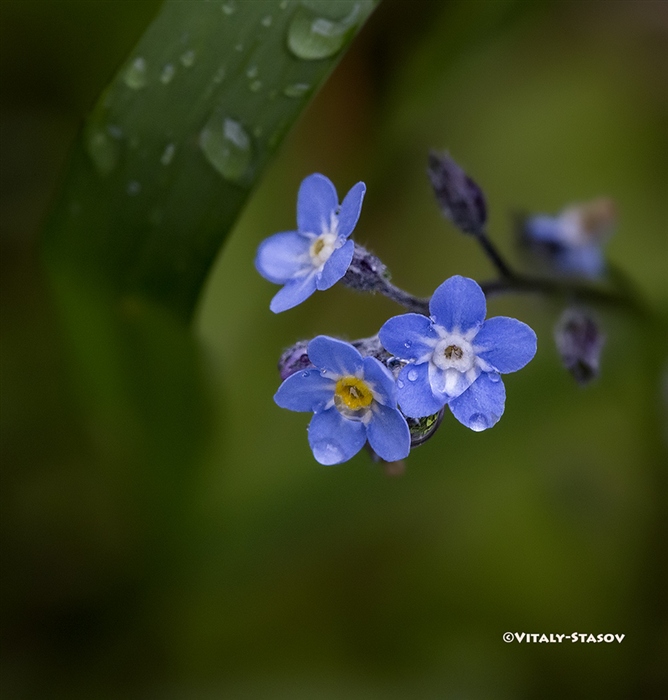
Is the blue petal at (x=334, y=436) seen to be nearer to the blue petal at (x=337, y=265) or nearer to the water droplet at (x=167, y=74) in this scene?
the blue petal at (x=337, y=265)

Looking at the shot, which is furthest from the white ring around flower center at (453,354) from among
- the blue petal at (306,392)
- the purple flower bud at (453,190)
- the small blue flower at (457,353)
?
the purple flower bud at (453,190)

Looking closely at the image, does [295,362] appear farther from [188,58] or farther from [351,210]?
[188,58]

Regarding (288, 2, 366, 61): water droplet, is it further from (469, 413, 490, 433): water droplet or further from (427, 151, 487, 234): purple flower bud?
(469, 413, 490, 433): water droplet

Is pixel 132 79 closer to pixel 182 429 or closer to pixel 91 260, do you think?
pixel 91 260

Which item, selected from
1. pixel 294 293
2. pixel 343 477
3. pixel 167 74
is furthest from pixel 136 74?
pixel 343 477

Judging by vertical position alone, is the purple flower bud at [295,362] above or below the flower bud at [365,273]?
below
